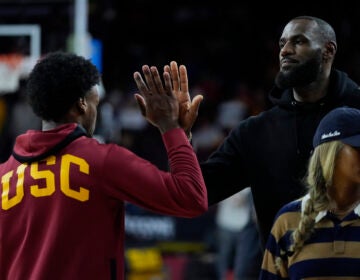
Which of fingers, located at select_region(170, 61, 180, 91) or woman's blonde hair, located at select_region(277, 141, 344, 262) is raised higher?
fingers, located at select_region(170, 61, 180, 91)

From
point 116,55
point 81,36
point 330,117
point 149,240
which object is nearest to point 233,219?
point 149,240

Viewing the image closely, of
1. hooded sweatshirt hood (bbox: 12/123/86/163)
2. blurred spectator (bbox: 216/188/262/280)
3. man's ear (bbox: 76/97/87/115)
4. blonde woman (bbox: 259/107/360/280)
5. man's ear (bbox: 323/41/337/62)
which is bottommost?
blurred spectator (bbox: 216/188/262/280)

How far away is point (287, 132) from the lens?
454 cm

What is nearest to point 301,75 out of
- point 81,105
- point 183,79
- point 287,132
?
point 287,132

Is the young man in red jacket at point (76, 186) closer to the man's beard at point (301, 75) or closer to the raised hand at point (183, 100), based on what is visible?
the raised hand at point (183, 100)

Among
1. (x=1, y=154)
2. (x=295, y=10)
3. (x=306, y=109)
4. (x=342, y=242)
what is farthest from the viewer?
(x=295, y=10)

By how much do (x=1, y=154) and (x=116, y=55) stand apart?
14.4 ft

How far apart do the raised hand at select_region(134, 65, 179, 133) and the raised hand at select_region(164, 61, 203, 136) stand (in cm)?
5

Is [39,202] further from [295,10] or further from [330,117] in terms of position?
[295,10]

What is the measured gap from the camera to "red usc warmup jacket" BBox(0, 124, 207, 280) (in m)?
3.49

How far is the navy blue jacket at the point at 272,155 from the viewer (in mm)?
4473

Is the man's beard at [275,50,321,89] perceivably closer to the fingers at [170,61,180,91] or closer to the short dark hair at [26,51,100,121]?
the fingers at [170,61,180,91]

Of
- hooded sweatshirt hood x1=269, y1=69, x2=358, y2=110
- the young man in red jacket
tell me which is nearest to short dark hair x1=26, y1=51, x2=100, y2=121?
the young man in red jacket

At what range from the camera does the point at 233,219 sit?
1088cm
